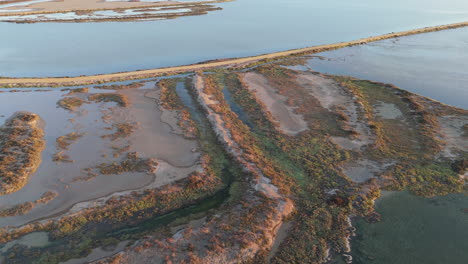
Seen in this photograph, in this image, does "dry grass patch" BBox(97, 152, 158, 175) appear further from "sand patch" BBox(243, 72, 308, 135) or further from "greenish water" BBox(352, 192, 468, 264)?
"greenish water" BBox(352, 192, 468, 264)

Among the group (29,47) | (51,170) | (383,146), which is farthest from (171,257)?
(29,47)

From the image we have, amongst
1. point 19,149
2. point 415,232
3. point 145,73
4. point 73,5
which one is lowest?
point 415,232

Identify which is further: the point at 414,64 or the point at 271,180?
the point at 414,64

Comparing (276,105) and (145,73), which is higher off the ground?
(145,73)

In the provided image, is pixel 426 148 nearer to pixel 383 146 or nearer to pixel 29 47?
pixel 383 146

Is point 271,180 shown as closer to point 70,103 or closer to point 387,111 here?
point 387,111

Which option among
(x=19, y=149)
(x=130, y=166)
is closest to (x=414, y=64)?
(x=130, y=166)
